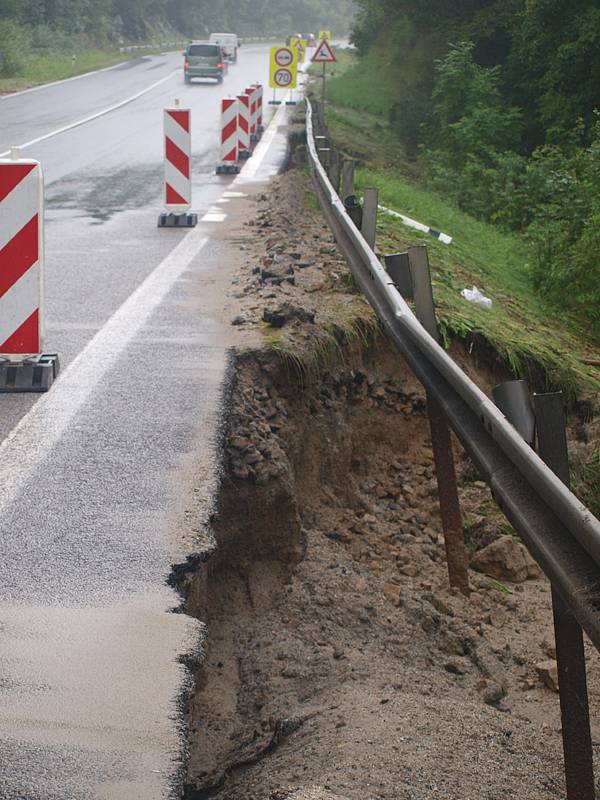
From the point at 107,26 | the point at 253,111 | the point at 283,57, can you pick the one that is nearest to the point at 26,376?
the point at 253,111

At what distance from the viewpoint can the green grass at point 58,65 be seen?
40281 millimetres

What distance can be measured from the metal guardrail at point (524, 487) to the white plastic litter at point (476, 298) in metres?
4.89

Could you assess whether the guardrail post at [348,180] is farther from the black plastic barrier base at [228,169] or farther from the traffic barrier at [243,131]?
the traffic barrier at [243,131]

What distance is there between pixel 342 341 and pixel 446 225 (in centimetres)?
816

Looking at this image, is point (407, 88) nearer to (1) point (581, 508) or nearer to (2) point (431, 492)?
(2) point (431, 492)

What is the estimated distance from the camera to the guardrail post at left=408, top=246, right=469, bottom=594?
16.5 feet

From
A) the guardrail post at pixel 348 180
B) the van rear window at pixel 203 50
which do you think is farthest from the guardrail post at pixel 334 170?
the van rear window at pixel 203 50

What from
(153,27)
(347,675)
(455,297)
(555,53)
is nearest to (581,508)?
(347,675)

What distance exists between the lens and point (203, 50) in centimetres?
4856

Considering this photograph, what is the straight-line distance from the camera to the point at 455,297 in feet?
30.7

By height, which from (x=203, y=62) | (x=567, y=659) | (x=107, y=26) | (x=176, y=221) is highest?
(x=107, y=26)

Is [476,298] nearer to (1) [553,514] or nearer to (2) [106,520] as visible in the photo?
(2) [106,520]

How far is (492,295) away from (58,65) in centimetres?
4171

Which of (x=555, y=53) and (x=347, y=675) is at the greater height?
(x=555, y=53)
